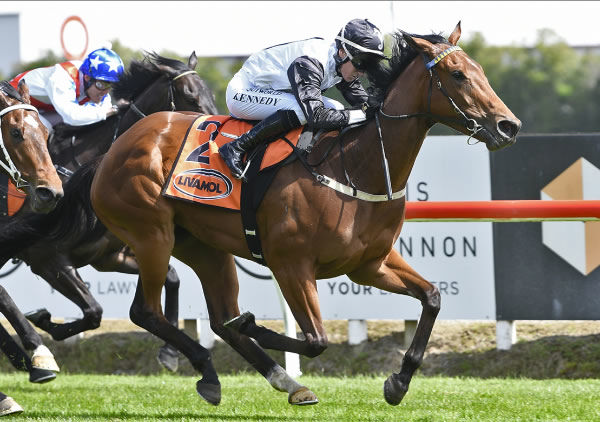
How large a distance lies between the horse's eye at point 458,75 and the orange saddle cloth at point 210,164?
33.7 inches

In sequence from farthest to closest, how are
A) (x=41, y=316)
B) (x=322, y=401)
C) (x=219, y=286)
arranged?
(x=41, y=316)
(x=322, y=401)
(x=219, y=286)

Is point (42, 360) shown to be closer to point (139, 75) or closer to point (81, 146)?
point (81, 146)

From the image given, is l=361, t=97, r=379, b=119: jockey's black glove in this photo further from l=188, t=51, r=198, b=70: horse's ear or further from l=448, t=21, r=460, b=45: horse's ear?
l=188, t=51, r=198, b=70: horse's ear

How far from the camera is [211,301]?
6.17 m

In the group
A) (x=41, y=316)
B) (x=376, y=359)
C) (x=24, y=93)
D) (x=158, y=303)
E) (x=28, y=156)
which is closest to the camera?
(x=28, y=156)

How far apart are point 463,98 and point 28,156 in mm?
2143

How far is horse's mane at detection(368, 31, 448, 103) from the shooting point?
5.59 m

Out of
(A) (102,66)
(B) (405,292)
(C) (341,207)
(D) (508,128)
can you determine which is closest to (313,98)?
(C) (341,207)

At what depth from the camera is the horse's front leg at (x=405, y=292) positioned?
5566 millimetres

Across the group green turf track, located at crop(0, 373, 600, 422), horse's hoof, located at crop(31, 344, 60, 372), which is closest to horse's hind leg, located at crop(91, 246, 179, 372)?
green turf track, located at crop(0, 373, 600, 422)

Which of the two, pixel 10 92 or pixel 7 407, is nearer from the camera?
pixel 10 92

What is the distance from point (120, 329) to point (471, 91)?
16.9ft

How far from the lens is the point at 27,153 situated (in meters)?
5.40

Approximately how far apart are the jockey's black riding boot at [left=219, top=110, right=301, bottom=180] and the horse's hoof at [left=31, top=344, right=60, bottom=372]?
1.76 m
